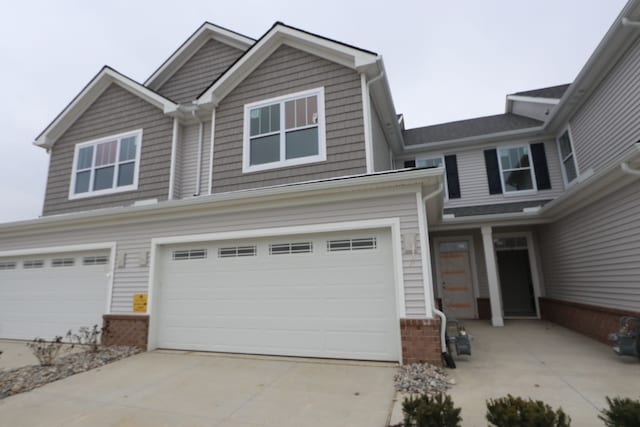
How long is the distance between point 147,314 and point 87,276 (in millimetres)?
2271

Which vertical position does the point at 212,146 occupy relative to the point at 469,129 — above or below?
below

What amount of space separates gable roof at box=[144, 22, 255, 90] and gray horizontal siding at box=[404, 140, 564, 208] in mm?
6814

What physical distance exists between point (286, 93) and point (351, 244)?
12.9 ft

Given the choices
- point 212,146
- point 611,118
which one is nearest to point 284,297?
point 212,146

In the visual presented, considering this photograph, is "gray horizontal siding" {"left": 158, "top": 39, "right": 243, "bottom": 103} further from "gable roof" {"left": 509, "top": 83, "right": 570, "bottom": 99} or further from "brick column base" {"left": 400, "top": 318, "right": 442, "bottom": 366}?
"gable roof" {"left": 509, "top": 83, "right": 570, "bottom": 99}

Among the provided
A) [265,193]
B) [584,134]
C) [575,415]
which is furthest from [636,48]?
[265,193]

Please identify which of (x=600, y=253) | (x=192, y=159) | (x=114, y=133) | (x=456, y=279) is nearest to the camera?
(x=600, y=253)

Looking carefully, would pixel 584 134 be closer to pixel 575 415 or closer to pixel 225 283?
pixel 575 415

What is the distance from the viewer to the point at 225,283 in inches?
251

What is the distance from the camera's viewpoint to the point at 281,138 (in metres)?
7.08

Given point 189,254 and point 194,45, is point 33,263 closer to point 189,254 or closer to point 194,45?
point 189,254

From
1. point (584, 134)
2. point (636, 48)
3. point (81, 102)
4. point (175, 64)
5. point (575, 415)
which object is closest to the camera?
point (575, 415)

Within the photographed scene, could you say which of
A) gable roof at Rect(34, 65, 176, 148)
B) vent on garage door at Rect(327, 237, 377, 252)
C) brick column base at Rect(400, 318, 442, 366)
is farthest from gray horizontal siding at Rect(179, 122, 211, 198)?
brick column base at Rect(400, 318, 442, 366)

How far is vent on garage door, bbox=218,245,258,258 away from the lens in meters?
6.34
